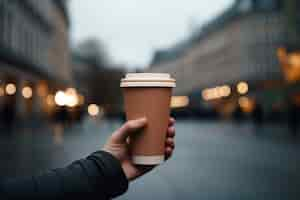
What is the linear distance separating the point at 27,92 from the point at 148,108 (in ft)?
148

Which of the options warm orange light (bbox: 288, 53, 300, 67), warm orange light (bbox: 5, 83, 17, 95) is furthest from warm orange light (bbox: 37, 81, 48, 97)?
warm orange light (bbox: 288, 53, 300, 67)

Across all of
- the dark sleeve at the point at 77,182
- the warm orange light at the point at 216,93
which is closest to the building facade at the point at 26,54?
the warm orange light at the point at 216,93

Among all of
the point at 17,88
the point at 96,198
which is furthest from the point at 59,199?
the point at 17,88

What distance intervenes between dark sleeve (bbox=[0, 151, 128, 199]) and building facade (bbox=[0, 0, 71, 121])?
27.3 m

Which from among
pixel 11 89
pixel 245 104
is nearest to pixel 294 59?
pixel 11 89

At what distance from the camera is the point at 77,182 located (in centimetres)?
206

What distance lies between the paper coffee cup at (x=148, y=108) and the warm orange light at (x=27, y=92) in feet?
140

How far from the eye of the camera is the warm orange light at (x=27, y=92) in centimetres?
4447

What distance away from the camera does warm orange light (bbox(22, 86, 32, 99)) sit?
1751 inches

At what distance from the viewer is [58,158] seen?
11727 millimetres

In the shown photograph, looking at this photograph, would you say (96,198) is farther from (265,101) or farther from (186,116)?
(186,116)

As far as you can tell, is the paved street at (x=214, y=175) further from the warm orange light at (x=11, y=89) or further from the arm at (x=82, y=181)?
the warm orange light at (x=11, y=89)

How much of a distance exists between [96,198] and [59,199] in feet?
0.46

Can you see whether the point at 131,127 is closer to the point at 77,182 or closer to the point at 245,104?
the point at 77,182
